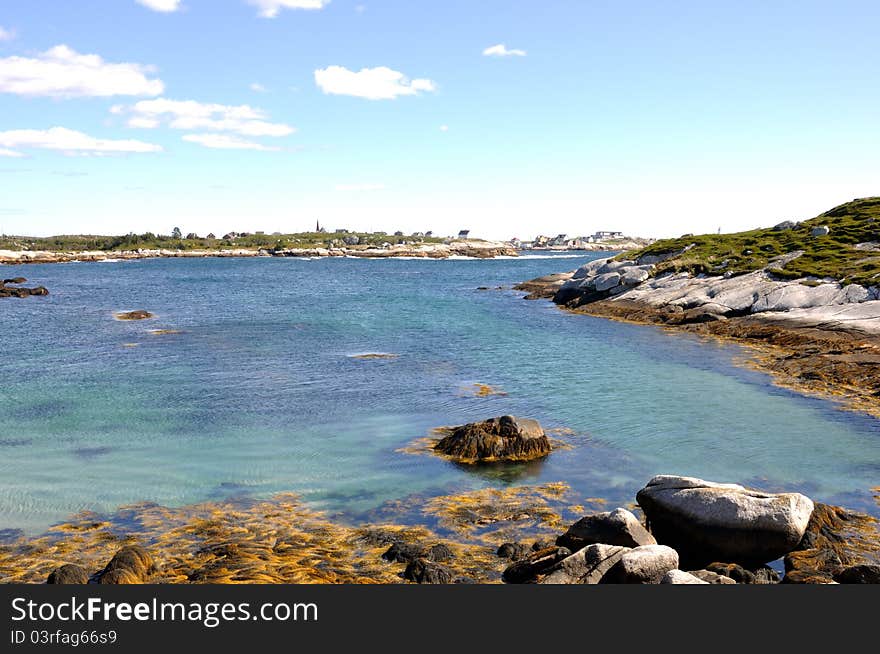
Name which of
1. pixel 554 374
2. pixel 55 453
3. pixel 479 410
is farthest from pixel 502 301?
pixel 55 453

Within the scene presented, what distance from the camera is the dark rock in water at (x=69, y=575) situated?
14078mm

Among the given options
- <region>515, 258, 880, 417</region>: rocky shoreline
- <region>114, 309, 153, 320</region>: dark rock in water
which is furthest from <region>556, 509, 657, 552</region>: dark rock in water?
<region>114, 309, 153, 320</region>: dark rock in water

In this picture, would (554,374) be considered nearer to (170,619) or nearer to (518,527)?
(518,527)

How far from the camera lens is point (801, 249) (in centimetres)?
6819

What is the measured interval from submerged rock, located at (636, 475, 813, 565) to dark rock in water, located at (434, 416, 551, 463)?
733cm

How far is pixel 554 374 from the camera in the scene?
38156 millimetres

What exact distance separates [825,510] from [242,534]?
15.3 meters

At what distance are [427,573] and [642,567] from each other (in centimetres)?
461

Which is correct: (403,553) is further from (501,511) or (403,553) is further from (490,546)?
(501,511)

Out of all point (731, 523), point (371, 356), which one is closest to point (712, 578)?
point (731, 523)

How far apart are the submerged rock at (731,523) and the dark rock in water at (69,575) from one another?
44.1 ft

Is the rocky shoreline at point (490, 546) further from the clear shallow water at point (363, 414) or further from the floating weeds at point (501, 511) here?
Answer: the clear shallow water at point (363, 414)

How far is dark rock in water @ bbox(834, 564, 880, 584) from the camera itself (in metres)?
13.2

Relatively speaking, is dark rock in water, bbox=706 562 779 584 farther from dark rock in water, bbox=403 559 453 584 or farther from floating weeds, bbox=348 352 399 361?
floating weeds, bbox=348 352 399 361
